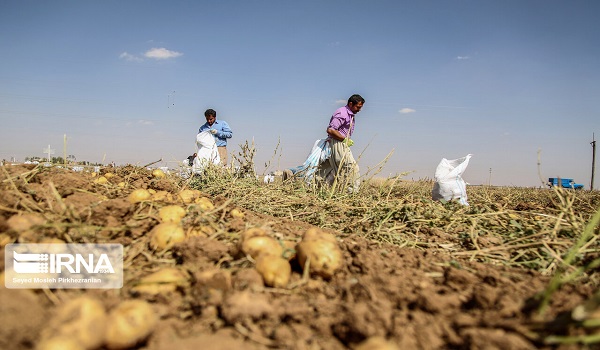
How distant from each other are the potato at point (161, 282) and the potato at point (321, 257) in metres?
0.58

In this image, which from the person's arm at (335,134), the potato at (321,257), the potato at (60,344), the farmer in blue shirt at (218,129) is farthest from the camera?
the farmer in blue shirt at (218,129)

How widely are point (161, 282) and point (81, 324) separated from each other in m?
0.44

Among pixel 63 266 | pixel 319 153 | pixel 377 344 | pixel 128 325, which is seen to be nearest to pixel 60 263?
pixel 63 266

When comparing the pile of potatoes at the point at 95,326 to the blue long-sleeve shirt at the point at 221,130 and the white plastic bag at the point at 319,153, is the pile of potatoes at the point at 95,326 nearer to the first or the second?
the white plastic bag at the point at 319,153

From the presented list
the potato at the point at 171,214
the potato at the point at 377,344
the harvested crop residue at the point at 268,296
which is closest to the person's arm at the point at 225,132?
the harvested crop residue at the point at 268,296

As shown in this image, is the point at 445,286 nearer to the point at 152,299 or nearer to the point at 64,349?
the point at 152,299

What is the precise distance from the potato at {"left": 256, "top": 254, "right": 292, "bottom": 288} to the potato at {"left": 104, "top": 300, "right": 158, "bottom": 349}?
50 cm

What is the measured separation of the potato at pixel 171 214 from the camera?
Answer: 2.16 metres

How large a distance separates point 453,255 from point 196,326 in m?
1.81

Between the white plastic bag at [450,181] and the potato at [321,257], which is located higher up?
the white plastic bag at [450,181]

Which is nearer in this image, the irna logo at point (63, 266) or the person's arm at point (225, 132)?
the irna logo at point (63, 266)

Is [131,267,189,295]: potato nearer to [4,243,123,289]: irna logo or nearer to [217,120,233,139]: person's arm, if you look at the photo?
[4,243,123,289]: irna logo

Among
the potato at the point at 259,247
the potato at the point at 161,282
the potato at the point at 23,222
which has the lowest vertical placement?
the potato at the point at 161,282

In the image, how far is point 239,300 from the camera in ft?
4.51
